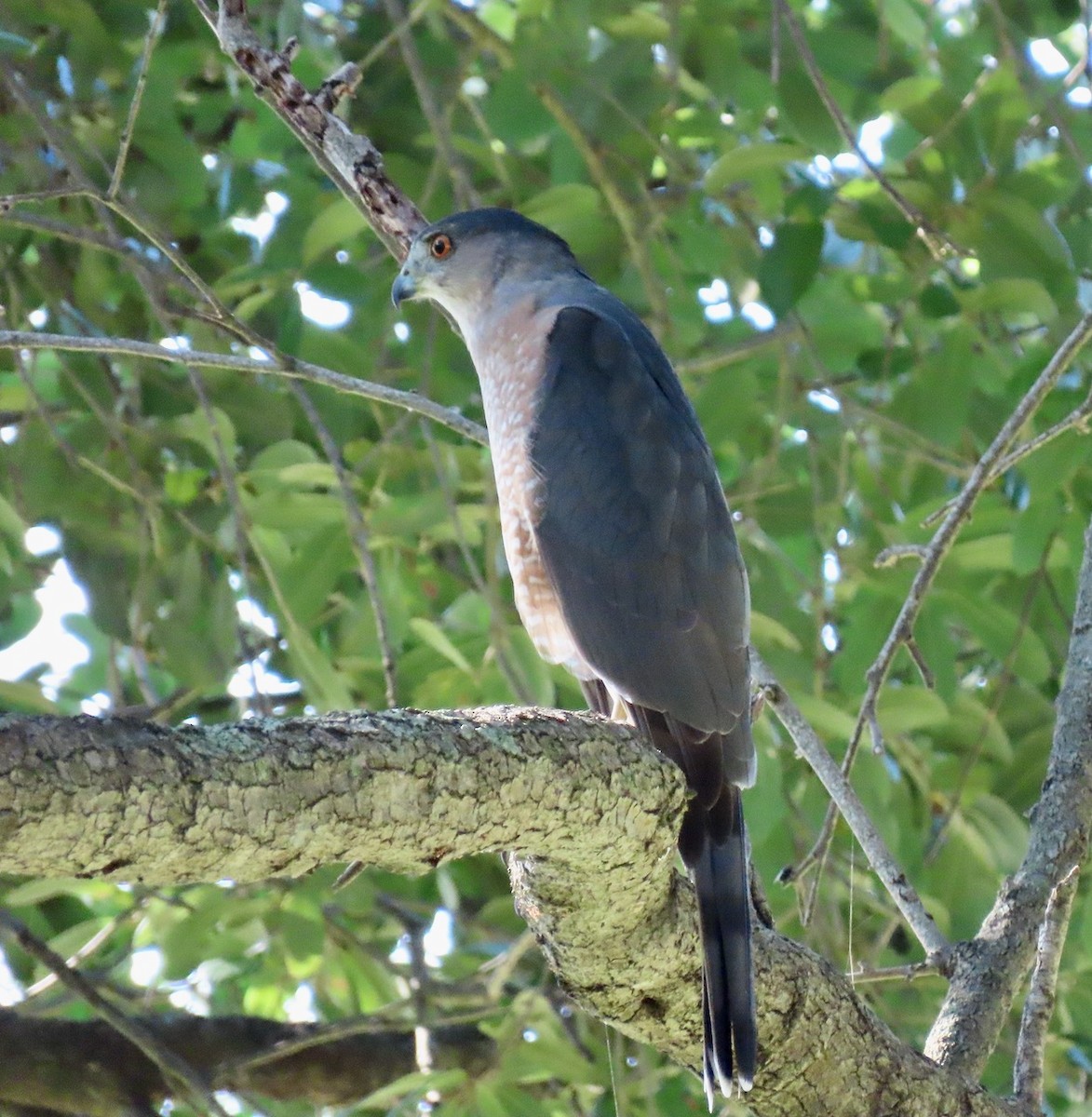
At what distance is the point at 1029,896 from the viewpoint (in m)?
2.57

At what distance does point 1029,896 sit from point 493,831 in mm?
1098

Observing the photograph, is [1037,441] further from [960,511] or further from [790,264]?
[790,264]

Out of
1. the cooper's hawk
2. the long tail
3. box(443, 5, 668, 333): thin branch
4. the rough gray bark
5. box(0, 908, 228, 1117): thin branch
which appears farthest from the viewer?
box(443, 5, 668, 333): thin branch

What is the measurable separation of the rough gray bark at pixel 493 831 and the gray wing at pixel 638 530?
1.57 ft

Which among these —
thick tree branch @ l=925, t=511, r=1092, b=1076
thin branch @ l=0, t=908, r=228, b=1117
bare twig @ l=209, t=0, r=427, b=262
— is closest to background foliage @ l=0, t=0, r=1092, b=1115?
thin branch @ l=0, t=908, r=228, b=1117

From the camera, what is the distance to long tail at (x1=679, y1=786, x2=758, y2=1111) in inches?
87.6

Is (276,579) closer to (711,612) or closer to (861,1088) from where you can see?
(711,612)

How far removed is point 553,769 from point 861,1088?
796mm

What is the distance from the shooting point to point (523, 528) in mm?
3186

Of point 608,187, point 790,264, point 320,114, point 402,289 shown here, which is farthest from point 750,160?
point 320,114

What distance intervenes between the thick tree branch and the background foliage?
684mm

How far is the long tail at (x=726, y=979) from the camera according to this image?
2225 millimetres

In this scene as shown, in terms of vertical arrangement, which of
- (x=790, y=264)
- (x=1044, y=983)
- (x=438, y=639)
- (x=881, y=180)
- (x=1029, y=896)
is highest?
(x=790, y=264)

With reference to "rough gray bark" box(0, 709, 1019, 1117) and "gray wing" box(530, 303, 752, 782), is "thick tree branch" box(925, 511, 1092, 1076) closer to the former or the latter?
"rough gray bark" box(0, 709, 1019, 1117)
